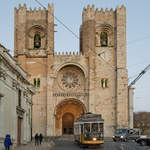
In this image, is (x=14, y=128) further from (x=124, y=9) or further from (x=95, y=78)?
(x=124, y=9)

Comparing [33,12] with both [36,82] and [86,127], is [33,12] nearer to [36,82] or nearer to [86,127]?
[36,82]

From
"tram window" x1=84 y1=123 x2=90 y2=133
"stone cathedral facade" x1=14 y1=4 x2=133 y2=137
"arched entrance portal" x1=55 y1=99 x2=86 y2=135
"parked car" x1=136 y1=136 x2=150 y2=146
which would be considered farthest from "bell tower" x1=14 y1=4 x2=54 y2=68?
"tram window" x1=84 y1=123 x2=90 y2=133

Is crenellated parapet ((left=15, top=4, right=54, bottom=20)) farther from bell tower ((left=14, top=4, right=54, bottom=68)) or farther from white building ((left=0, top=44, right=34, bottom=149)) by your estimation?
white building ((left=0, top=44, right=34, bottom=149))

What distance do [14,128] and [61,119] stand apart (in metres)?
27.7

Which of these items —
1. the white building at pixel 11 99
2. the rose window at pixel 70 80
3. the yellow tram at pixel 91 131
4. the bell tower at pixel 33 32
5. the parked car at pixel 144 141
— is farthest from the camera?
the rose window at pixel 70 80

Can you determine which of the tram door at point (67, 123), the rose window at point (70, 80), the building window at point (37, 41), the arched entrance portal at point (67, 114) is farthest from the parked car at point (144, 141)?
the tram door at point (67, 123)

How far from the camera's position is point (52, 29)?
4844cm

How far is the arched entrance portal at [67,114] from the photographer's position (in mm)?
48506

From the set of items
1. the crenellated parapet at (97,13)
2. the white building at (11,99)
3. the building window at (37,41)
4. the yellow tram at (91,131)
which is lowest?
the yellow tram at (91,131)

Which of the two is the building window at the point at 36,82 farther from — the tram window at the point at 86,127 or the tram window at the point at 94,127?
the tram window at the point at 94,127

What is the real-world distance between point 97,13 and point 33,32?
32.0ft

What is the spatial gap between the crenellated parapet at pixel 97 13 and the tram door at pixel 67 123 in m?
15.6

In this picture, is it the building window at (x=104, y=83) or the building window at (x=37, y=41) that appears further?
the building window at (x=37, y=41)

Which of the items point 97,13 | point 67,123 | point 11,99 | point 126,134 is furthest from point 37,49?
point 11,99
